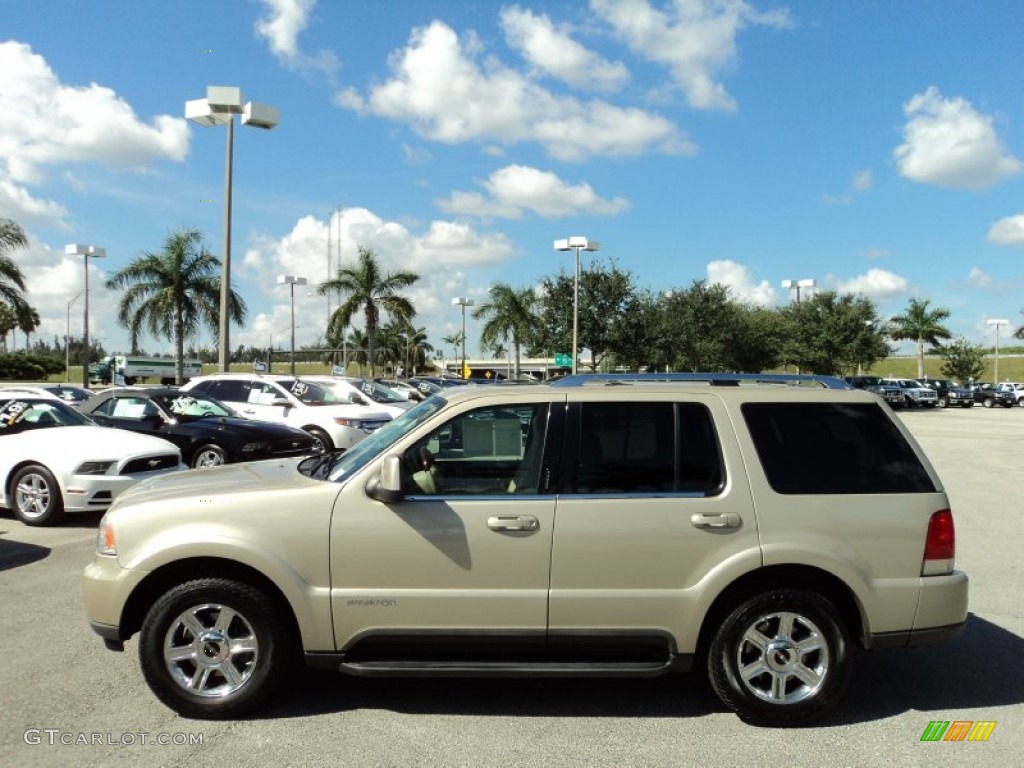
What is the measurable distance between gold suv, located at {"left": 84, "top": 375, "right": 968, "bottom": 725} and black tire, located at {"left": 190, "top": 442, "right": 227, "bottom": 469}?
25.2 ft

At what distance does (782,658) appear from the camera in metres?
3.96

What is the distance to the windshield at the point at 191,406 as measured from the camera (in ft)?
40.5

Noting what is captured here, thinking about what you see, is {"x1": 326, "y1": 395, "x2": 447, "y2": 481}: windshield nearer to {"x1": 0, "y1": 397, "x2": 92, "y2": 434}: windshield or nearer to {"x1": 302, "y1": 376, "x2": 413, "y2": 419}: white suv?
{"x1": 0, "y1": 397, "x2": 92, "y2": 434}: windshield

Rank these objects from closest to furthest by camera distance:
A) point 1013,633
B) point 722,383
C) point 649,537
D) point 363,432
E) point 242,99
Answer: point 649,537
point 722,383
point 1013,633
point 363,432
point 242,99

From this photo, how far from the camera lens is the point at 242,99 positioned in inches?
820

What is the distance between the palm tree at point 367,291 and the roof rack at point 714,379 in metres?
33.8

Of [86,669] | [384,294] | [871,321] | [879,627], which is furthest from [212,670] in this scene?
[871,321]

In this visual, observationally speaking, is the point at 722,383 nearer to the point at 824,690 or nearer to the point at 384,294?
the point at 824,690

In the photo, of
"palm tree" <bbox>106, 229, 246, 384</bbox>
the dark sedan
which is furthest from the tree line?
the dark sedan

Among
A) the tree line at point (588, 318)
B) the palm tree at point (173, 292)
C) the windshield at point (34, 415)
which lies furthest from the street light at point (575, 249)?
the windshield at point (34, 415)

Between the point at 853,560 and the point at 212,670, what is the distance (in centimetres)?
326

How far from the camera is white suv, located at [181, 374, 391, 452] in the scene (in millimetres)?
15195

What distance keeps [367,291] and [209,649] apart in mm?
34793

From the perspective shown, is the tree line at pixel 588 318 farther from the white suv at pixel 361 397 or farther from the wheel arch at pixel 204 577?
the wheel arch at pixel 204 577
